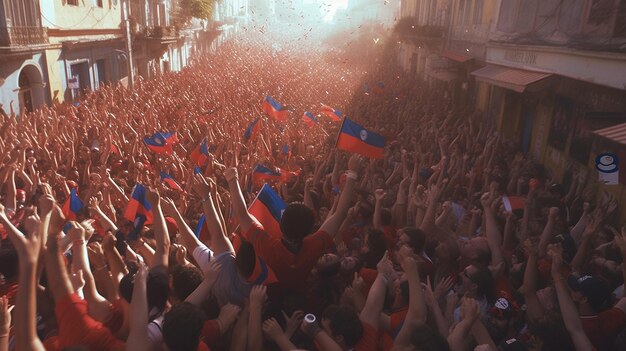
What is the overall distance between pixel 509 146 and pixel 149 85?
1265 centimetres

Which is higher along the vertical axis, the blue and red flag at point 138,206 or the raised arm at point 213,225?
the raised arm at point 213,225

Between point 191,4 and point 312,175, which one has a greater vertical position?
point 191,4

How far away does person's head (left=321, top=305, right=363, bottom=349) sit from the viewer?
2715mm

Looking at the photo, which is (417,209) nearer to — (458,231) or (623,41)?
(458,231)

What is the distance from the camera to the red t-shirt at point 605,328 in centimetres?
309

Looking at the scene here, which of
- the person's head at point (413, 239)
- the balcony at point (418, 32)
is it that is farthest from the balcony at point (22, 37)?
the balcony at point (418, 32)

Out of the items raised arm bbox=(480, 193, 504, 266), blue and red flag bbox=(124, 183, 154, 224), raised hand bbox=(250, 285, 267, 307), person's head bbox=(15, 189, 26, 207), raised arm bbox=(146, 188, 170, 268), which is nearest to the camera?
raised hand bbox=(250, 285, 267, 307)

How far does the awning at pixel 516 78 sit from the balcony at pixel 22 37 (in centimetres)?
1200

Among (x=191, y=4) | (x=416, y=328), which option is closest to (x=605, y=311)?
(x=416, y=328)

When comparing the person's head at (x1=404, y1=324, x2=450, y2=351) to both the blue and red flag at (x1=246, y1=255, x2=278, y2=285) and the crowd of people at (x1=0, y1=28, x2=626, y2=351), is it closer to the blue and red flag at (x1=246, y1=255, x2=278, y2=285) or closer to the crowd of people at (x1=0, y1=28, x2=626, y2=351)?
the crowd of people at (x1=0, y1=28, x2=626, y2=351)

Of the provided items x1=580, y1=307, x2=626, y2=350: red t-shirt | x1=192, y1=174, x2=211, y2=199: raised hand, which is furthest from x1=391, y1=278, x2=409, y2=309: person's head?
x1=192, y1=174, x2=211, y2=199: raised hand

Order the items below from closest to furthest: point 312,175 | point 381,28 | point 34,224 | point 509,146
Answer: point 34,224, point 312,175, point 509,146, point 381,28

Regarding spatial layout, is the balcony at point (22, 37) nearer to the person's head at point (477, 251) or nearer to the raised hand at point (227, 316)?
the raised hand at point (227, 316)

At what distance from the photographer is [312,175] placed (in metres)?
7.07
